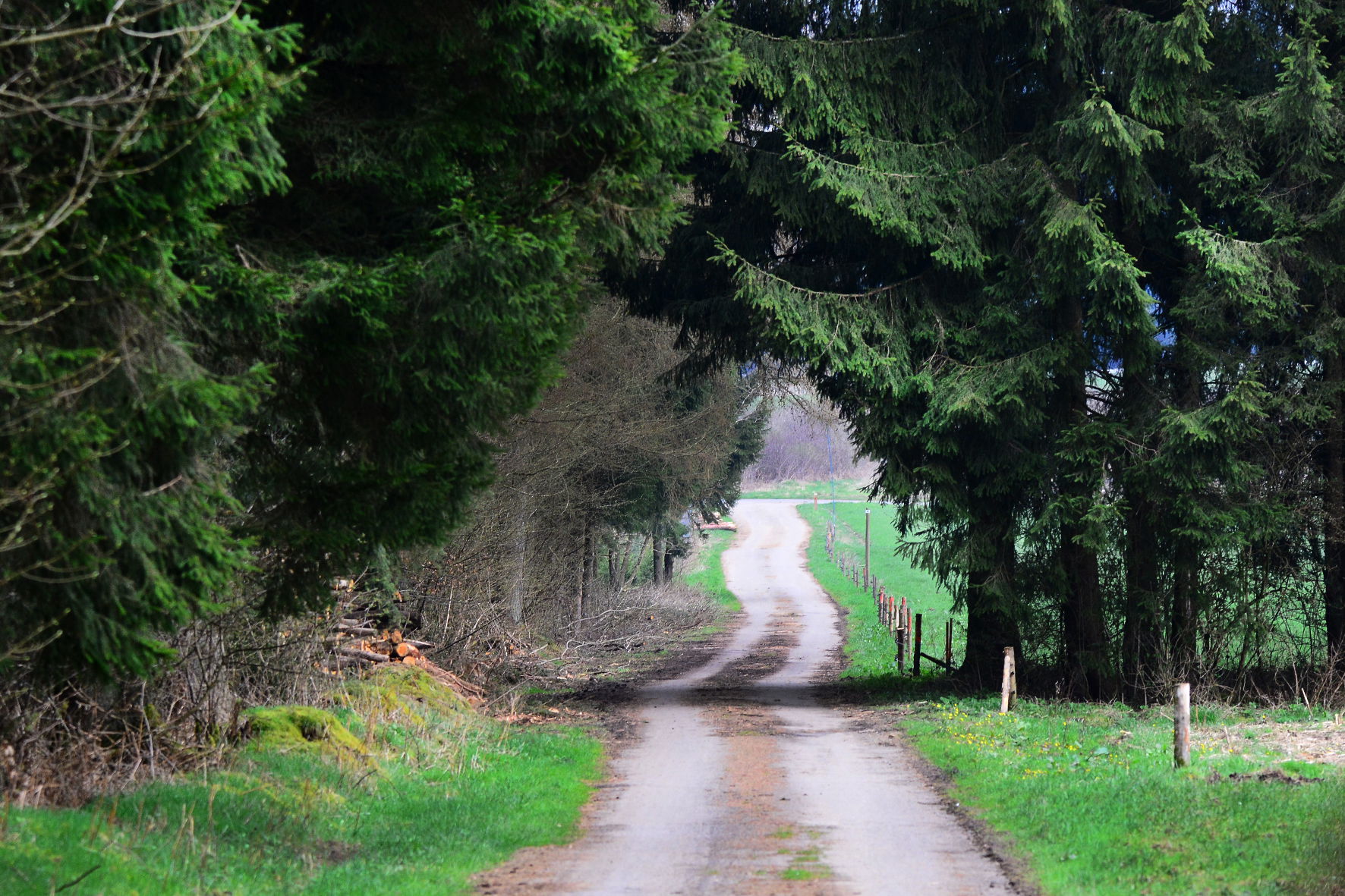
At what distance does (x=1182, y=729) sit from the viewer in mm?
11500

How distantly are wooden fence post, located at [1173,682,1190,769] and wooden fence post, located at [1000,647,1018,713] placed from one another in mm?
4655

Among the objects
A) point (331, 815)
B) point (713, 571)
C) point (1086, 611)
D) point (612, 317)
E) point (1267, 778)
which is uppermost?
point (612, 317)

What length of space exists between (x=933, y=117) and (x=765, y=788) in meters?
9.99

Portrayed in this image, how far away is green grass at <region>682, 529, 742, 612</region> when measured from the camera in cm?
4762

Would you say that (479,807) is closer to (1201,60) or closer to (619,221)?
(619,221)

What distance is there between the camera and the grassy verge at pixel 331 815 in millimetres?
7164

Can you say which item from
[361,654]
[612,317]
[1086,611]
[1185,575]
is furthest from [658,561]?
[361,654]

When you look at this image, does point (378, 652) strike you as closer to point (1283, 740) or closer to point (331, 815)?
point (331, 815)

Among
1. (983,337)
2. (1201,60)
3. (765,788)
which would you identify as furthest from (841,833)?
(1201,60)

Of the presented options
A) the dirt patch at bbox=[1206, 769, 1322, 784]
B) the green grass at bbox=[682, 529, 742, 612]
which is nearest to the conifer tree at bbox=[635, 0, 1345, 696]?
the dirt patch at bbox=[1206, 769, 1322, 784]

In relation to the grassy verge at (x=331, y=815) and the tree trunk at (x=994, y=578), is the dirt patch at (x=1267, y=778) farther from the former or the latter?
the tree trunk at (x=994, y=578)

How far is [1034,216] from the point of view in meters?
17.0

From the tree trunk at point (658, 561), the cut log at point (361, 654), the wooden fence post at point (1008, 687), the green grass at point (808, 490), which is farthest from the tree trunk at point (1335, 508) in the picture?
the green grass at point (808, 490)

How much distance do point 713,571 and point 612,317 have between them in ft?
131
